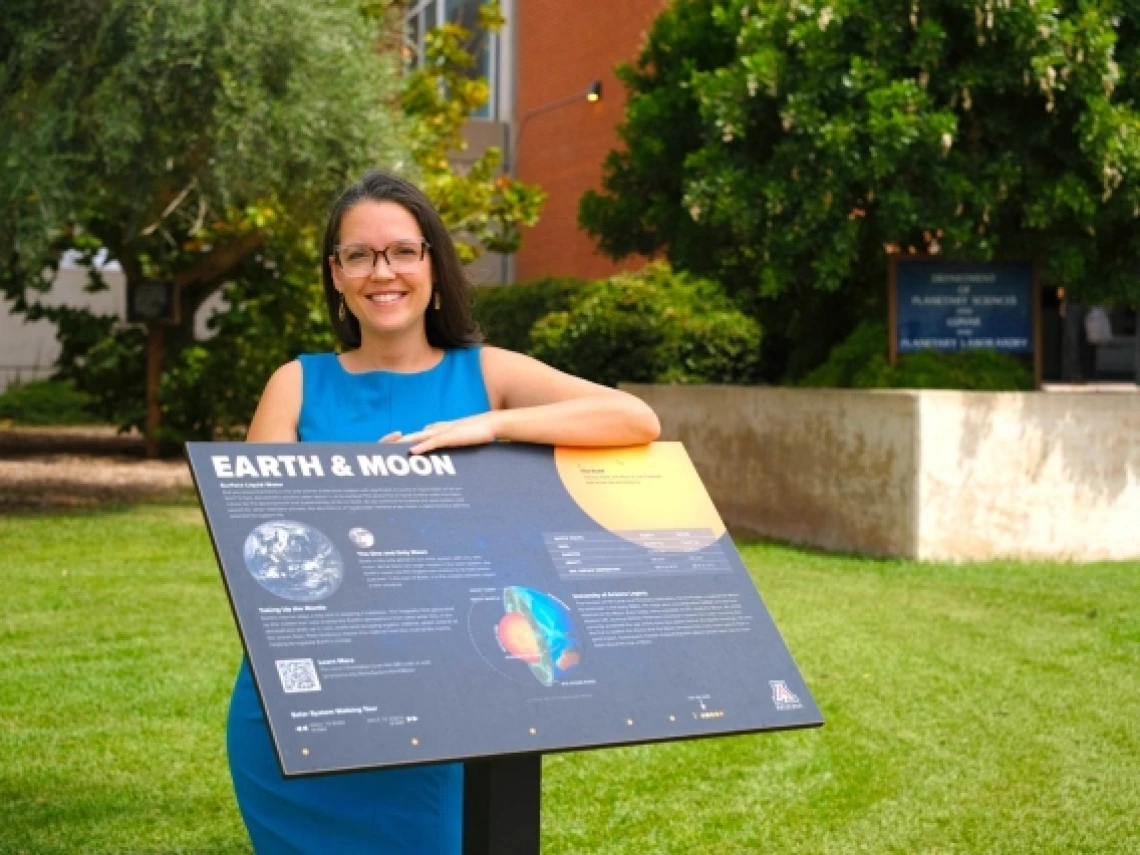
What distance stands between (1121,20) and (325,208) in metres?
6.05

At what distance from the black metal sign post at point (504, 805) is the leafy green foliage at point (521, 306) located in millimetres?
16976

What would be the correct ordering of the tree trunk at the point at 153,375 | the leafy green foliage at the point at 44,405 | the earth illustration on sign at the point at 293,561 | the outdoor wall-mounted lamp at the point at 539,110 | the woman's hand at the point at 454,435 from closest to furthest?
the earth illustration on sign at the point at 293,561, the woman's hand at the point at 454,435, the tree trunk at the point at 153,375, the outdoor wall-mounted lamp at the point at 539,110, the leafy green foliage at the point at 44,405

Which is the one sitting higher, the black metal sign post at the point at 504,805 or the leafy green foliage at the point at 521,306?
the leafy green foliage at the point at 521,306

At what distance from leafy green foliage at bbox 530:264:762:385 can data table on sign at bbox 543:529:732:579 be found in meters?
11.7

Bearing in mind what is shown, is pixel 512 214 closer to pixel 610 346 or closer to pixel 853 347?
pixel 610 346

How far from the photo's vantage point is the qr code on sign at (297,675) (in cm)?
278

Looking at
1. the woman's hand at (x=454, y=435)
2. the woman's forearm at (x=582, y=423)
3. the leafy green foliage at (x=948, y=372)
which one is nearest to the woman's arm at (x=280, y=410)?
the woman's hand at (x=454, y=435)

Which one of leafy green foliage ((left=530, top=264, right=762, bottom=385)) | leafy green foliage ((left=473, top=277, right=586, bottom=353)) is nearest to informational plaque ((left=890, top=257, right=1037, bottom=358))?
leafy green foliage ((left=530, top=264, right=762, bottom=385))

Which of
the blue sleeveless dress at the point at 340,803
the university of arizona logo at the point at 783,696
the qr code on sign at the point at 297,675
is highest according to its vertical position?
the qr code on sign at the point at 297,675

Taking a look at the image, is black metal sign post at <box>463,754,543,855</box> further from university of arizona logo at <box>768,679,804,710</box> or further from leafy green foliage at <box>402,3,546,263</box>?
leafy green foliage at <box>402,3,546,263</box>

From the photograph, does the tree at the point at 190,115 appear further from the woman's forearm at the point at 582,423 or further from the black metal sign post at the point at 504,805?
the black metal sign post at the point at 504,805

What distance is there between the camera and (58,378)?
1948 centimetres

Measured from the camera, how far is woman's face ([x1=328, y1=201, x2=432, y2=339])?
11.8ft

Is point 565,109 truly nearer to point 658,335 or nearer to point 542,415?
point 658,335
